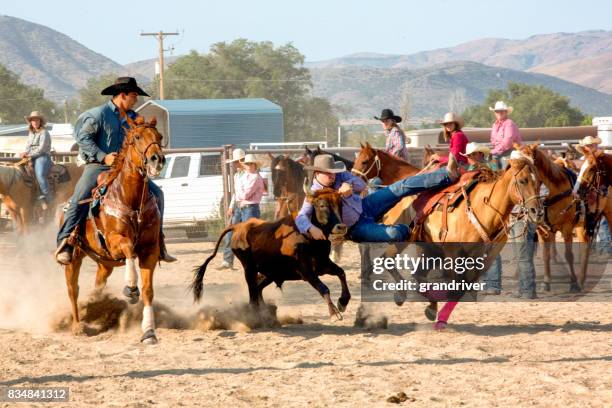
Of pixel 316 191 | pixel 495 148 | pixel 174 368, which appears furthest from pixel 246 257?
pixel 495 148

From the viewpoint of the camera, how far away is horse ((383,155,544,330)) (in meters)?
8.33

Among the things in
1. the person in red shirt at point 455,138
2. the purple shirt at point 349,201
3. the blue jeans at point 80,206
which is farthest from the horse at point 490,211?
the blue jeans at point 80,206

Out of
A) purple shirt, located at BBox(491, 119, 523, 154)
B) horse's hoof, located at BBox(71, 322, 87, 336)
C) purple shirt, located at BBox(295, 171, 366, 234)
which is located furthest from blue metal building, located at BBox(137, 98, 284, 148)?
purple shirt, located at BBox(295, 171, 366, 234)

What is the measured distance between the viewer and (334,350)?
7.55 m

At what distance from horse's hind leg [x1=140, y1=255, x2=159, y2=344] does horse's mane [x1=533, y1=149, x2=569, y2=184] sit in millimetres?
4407

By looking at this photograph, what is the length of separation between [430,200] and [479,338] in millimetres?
1528

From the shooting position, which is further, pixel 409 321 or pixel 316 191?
pixel 409 321

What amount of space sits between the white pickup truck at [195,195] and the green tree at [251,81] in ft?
221

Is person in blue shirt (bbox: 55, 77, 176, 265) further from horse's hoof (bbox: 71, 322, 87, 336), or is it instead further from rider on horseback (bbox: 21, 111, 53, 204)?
rider on horseback (bbox: 21, 111, 53, 204)

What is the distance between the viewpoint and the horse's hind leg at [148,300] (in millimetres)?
8047

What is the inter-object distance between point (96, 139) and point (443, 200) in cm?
325

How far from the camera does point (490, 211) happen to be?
8367mm

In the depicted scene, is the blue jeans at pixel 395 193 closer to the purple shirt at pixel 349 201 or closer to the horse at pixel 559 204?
the purple shirt at pixel 349 201

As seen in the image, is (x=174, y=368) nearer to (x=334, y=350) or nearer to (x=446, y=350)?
(x=334, y=350)
